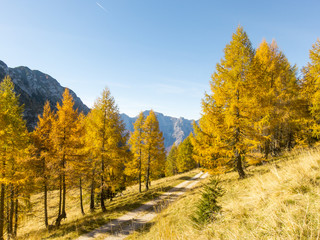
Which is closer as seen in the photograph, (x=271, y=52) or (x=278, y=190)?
(x=278, y=190)

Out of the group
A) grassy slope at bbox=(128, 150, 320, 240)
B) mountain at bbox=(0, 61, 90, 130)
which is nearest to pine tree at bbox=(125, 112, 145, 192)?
grassy slope at bbox=(128, 150, 320, 240)

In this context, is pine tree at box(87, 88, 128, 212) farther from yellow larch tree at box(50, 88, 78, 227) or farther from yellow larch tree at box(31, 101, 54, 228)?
yellow larch tree at box(31, 101, 54, 228)

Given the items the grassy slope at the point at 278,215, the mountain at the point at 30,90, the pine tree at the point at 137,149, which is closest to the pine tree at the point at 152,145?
the pine tree at the point at 137,149

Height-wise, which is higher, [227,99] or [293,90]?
[293,90]

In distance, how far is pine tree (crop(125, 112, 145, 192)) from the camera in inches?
883

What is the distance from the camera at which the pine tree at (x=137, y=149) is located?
22438 mm

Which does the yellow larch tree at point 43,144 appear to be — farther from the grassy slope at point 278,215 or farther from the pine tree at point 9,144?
the grassy slope at point 278,215

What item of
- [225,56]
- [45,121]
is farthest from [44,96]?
[225,56]

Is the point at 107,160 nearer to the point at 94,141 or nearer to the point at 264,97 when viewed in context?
the point at 94,141

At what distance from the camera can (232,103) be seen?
34.7ft

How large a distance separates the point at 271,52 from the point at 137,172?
890 inches

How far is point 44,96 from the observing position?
579 feet

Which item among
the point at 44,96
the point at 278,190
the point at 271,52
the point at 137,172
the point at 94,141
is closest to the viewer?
the point at 278,190

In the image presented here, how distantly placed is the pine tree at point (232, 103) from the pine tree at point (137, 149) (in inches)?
514
